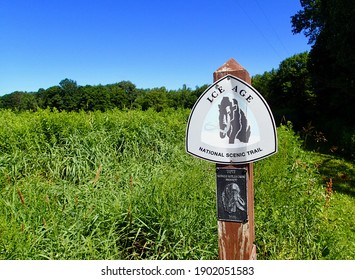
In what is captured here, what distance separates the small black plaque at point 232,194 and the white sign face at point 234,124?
3.7 inches

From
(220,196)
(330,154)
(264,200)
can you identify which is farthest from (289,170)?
(330,154)

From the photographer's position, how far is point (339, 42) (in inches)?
604

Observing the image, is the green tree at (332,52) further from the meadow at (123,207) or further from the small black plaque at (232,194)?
the small black plaque at (232,194)

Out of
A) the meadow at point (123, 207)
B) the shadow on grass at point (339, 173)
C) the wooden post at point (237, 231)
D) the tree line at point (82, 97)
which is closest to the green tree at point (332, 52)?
the shadow on grass at point (339, 173)

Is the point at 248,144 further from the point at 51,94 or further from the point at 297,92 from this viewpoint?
the point at 51,94

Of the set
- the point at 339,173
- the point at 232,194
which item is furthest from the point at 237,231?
the point at 339,173

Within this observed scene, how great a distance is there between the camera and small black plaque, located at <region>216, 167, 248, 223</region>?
2271mm

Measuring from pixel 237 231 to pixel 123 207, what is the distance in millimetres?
1521

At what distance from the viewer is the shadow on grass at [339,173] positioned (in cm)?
782

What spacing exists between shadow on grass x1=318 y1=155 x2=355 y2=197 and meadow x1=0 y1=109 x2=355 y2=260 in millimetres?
2026

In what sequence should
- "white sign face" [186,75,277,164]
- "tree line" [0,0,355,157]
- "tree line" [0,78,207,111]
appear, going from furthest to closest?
"tree line" [0,78,207,111]
"tree line" [0,0,355,157]
"white sign face" [186,75,277,164]

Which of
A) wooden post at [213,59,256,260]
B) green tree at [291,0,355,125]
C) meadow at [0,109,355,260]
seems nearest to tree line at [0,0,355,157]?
green tree at [291,0,355,125]

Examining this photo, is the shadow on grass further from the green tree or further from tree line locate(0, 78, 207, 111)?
tree line locate(0, 78, 207, 111)

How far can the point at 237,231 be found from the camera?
2.29m
